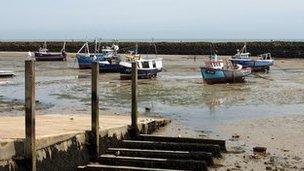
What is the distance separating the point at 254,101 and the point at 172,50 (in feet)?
217

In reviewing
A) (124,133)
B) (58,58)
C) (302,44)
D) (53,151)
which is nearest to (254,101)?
(124,133)

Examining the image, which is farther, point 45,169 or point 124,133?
point 124,133

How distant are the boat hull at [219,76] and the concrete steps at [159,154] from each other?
2610cm

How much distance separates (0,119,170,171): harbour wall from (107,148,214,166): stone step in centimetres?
50

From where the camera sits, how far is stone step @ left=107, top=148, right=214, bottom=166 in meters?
15.1

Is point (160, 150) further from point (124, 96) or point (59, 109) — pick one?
point (124, 96)

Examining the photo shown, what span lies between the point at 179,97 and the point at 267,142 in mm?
14624

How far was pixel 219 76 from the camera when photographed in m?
43.2

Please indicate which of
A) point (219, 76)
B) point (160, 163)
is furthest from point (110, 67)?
point (160, 163)

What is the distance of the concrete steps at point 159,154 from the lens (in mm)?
14422

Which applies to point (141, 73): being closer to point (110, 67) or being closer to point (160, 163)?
point (110, 67)

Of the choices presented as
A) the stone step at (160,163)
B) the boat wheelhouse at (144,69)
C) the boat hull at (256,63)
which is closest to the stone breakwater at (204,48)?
the boat hull at (256,63)

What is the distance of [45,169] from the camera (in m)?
13.0

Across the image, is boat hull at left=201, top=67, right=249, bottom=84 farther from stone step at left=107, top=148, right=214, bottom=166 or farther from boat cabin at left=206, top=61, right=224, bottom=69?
stone step at left=107, top=148, right=214, bottom=166
